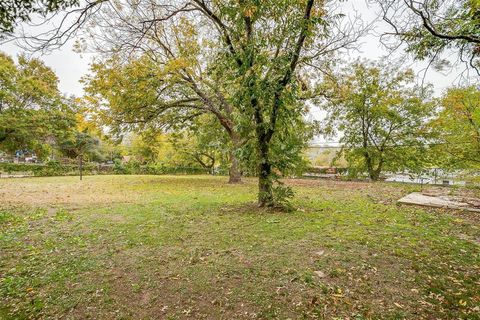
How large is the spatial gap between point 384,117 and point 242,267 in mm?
14364

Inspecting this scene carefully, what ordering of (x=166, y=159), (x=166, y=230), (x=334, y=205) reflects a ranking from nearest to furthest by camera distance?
(x=166, y=230) → (x=334, y=205) → (x=166, y=159)

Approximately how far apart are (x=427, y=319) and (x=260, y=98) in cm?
442

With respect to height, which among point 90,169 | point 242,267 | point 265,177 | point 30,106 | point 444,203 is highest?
point 30,106

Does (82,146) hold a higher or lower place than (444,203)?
higher

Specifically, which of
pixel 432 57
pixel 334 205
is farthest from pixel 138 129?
pixel 432 57

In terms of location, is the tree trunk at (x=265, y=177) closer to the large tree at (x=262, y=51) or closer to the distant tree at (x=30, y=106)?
the large tree at (x=262, y=51)

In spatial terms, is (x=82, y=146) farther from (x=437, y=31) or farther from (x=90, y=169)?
(x=437, y=31)

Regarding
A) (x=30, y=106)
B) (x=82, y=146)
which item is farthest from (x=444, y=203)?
(x=82, y=146)

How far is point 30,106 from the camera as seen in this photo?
17.4m

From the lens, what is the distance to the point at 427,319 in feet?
7.19

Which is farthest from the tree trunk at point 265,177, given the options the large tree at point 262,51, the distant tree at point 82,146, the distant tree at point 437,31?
the distant tree at point 82,146

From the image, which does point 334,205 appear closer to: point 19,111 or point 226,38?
point 226,38

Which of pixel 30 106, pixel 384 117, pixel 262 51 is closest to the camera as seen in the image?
pixel 262 51

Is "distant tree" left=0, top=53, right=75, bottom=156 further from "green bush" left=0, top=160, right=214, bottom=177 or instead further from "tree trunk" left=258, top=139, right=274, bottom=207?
"tree trunk" left=258, top=139, right=274, bottom=207
